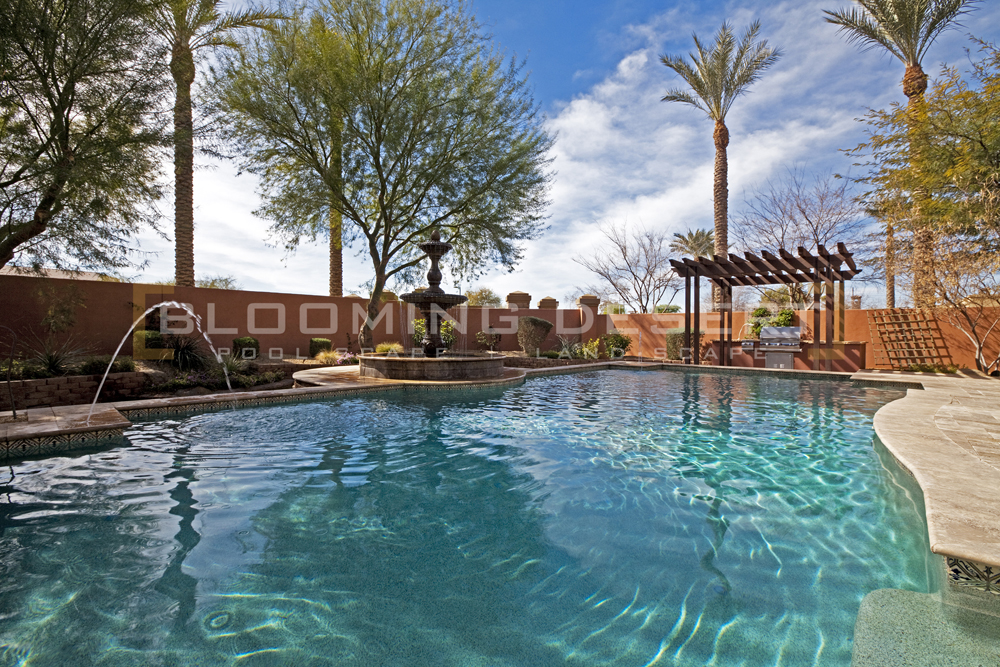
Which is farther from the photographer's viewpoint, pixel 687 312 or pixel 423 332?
pixel 423 332

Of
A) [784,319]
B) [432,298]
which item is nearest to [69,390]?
[432,298]

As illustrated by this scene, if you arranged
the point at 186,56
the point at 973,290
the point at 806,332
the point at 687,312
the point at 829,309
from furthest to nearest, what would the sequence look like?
the point at 806,332
the point at 687,312
the point at 829,309
the point at 973,290
the point at 186,56

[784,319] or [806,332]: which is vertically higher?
[784,319]

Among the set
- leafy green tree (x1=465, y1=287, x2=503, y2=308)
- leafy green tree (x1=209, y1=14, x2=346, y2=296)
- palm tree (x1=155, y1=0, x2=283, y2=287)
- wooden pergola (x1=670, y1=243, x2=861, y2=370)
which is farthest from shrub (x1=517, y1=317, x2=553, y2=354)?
leafy green tree (x1=465, y1=287, x2=503, y2=308)

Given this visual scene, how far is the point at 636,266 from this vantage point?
29.3m

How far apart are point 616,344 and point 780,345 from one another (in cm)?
566

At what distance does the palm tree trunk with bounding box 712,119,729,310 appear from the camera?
57.1ft

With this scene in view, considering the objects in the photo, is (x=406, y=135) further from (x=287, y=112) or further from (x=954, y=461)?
(x=954, y=461)

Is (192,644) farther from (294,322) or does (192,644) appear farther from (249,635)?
(294,322)

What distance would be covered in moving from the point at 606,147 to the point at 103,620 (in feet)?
73.9

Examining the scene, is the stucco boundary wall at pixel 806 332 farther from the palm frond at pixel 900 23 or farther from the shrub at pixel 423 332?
the palm frond at pixel 900 23

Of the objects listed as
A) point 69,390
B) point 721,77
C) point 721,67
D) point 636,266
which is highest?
point 721,67

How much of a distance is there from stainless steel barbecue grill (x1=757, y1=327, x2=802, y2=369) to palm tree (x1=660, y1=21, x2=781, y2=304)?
105 inches

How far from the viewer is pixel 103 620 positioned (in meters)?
2.22
